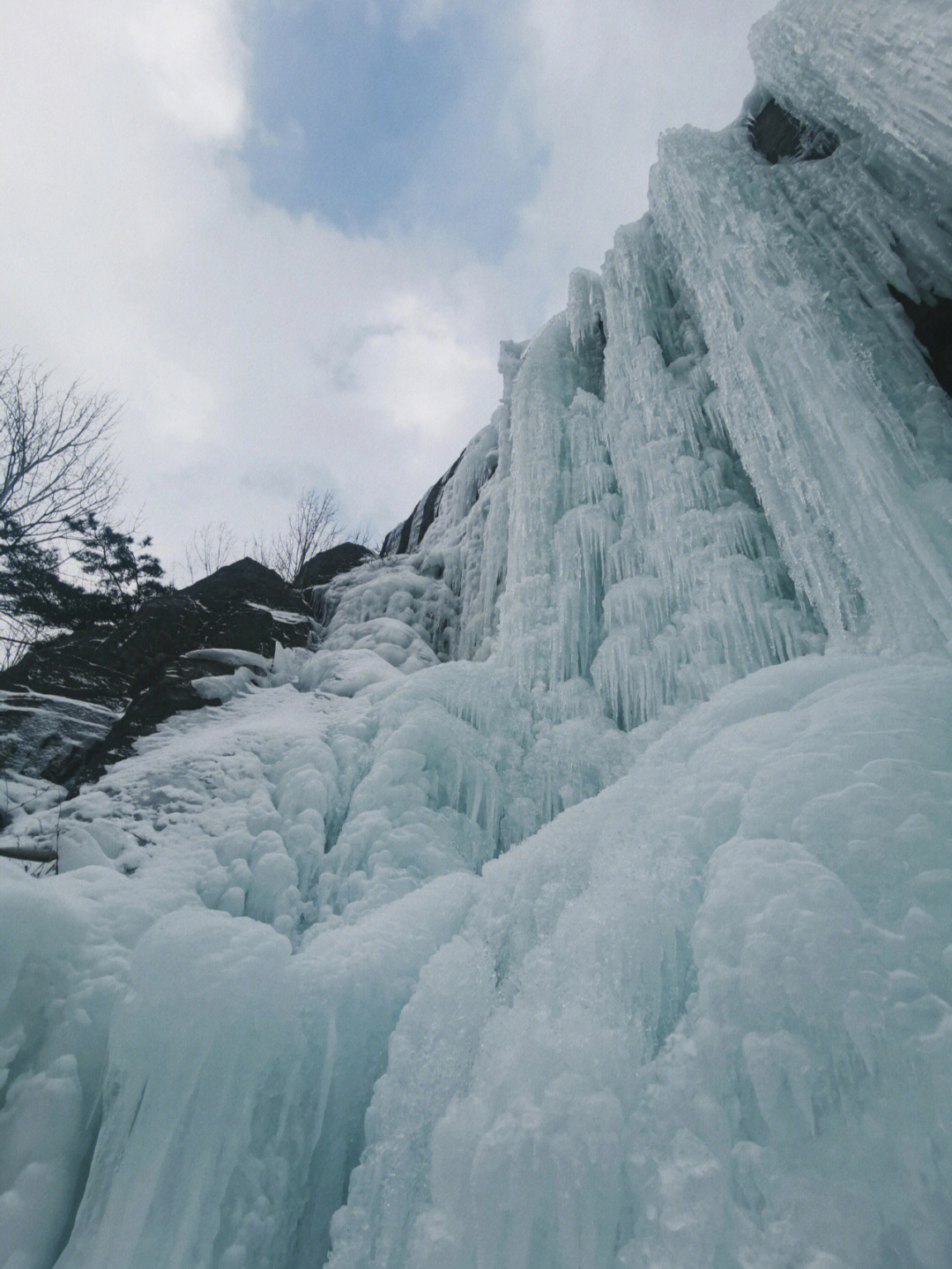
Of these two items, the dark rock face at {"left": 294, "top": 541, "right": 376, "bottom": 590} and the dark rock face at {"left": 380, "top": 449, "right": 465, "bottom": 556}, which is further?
the dark rock face at {"left": 380, "top": 449, "right": 465, "bottom": 556}

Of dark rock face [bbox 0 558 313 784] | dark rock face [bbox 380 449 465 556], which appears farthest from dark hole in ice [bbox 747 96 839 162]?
dark rock face [bbox 0 558 313 784]

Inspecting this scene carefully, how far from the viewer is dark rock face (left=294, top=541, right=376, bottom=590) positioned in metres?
8.65

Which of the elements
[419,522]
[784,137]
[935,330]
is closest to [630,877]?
[935,330]

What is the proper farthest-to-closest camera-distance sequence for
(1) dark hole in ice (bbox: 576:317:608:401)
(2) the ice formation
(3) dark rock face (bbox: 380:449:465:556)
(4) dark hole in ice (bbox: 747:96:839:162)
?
(3) dark rock face (bbox: 380:449:465:556)
(1) dark hole in ice (bbox: 576:317:608:401)
(4) dark hole in ice (bbox: 747:96:839:162)
(2) the ice formation

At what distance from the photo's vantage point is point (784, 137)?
5.11 metres

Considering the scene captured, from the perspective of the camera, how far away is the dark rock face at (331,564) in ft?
28.4

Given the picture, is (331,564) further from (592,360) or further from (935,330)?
(935,330)

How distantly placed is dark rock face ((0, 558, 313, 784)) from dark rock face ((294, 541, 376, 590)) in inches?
28.4

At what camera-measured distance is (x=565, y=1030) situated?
1.89m

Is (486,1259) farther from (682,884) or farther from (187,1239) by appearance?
(682,884)

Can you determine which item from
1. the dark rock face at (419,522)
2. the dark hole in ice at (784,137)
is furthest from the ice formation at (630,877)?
the dark rock face at (419,522)

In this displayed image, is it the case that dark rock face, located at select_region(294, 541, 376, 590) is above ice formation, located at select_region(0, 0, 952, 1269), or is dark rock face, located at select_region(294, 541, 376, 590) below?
above

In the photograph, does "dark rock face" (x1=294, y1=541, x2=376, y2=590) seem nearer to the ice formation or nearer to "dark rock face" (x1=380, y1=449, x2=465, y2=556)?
"dark rock face" (x1=380, y1=449, x2=465, y2=556)

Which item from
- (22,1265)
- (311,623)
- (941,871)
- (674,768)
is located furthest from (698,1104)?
(311,623)
